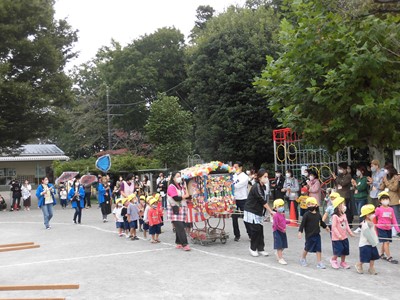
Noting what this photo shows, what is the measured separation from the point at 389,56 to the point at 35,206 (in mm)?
23297

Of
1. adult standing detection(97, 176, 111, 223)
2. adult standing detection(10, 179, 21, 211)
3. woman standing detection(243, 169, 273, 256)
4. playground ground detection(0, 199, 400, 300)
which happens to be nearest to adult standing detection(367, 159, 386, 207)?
playground ground detection(0, 199, 400, 300)

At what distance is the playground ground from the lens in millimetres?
7871

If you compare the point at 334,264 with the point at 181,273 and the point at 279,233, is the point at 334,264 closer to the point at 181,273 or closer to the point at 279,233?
the point at 279,233

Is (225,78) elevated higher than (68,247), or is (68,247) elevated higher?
(225,78)

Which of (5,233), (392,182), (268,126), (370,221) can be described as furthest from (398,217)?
(268,126)

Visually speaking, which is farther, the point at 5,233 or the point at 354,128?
the point at 5,233

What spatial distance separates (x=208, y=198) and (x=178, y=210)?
1.01 metres

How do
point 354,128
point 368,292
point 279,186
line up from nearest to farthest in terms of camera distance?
point 368,292 → point 354,128 → point 279,186

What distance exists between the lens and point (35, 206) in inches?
1187

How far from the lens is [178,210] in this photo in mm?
12156

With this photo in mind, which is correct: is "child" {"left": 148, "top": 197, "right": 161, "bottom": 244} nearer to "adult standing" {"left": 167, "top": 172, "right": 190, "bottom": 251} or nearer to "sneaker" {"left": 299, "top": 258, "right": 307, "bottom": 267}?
"adult standing" {"left": 167, "top": 172, "right": 190, "bottom": 251}

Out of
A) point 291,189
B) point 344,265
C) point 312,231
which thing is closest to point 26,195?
point 291,189

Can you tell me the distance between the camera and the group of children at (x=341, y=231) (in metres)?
8.92

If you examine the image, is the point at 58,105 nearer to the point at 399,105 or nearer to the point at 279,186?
the point at 279,186
